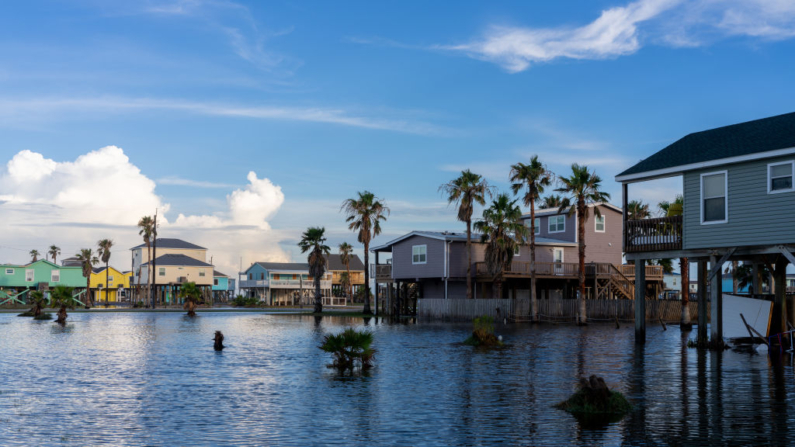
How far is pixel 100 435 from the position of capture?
14.8 metres

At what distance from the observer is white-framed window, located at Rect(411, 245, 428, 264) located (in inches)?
2714

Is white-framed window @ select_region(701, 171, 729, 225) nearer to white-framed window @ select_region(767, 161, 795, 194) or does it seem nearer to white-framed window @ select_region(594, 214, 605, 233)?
white-framed window @ select_region(767, 161, 795, 194)

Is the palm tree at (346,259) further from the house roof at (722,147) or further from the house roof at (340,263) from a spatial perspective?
the house roof at (722,147)

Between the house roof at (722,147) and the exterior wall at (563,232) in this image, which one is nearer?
the house roof at (722,147)

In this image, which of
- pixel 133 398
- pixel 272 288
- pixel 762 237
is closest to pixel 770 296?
pixel 762 237

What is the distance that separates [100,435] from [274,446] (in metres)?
→ 3.57

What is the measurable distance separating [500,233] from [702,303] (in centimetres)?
2792

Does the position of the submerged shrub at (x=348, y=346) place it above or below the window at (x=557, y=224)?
below

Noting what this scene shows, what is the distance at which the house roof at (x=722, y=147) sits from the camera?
29266mm

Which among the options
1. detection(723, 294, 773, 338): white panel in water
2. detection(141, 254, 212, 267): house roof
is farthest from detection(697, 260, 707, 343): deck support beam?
detection(141, 254, 212, 267): house roof

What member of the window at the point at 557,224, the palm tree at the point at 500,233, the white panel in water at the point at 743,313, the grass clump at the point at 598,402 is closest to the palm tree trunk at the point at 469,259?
the palm tree at the point at 500,233

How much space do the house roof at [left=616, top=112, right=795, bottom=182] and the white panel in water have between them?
226 inches

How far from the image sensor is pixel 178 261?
128750 millimetres

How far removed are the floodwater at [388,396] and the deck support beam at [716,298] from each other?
1.04 metres
